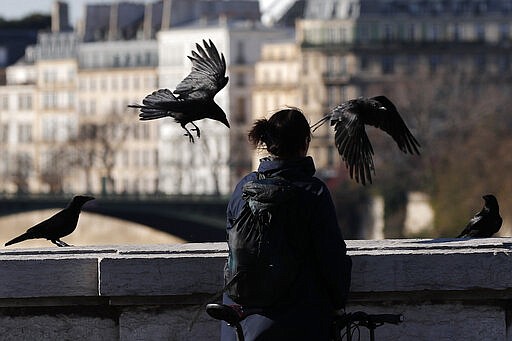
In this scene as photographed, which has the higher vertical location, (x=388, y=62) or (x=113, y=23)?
(x=113, y=23)

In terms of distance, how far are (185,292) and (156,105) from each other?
4.93ft

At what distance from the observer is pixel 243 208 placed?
8.48 meters

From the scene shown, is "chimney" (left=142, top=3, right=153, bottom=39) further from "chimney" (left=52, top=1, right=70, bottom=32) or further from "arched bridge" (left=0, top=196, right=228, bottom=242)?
"arched bridge" (left=0, top=196, right=228, bottom=242)

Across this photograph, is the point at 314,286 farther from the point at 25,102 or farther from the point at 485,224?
the point at 25,102

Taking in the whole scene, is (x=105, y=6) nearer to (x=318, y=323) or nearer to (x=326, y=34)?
(x=326, y=34)

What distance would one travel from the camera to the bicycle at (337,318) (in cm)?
831

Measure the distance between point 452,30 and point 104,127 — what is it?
25178mm

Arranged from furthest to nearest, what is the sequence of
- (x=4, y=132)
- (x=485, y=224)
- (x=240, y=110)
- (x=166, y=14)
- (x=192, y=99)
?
(x=4, y=132), (x=166, y=14), (x=240, y=110), (x=485, y=224), (x=192, y=99)

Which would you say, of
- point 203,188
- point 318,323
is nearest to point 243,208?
point 318,323

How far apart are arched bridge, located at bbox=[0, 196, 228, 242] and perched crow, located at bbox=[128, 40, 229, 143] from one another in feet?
193

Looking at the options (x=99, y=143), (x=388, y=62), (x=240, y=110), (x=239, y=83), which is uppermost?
(x=388, y=62)

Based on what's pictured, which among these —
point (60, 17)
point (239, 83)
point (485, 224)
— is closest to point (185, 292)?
point (485, 224)

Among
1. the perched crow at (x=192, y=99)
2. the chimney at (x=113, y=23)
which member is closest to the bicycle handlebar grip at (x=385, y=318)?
the perched crow at (x=192, y=99)

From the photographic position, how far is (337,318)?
27.8 feet
